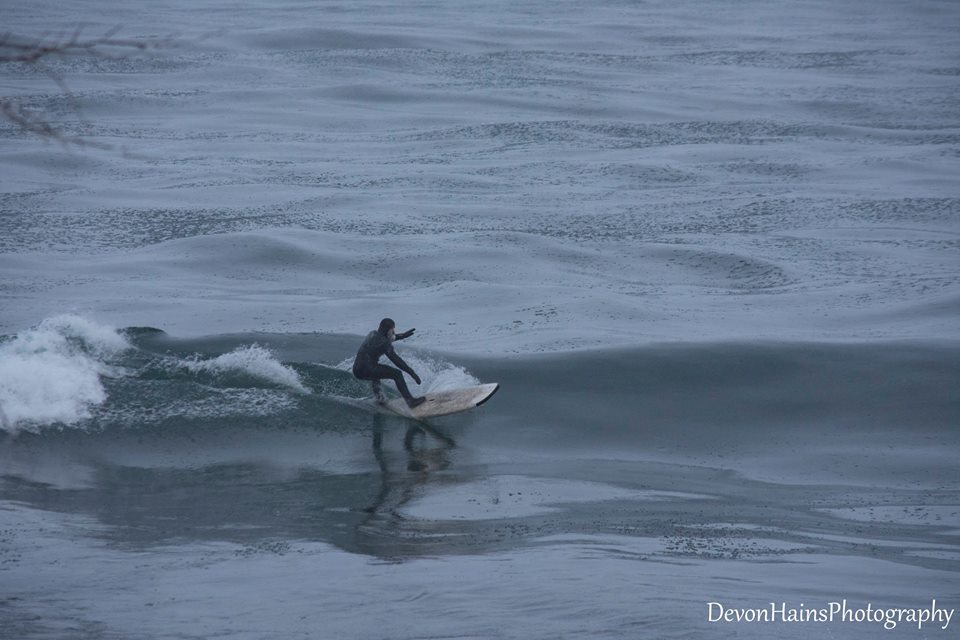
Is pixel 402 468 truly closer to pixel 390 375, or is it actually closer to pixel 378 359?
pixel 390 375

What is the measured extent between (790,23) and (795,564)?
55130mm

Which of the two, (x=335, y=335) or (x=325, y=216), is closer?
(x=335, y=335)

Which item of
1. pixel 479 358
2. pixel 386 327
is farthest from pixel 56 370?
pixel 479 358

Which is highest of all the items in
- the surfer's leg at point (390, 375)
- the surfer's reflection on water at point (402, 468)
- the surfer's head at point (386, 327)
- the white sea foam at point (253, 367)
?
the surfer's head at point (386, 327)

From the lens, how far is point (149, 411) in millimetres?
15914

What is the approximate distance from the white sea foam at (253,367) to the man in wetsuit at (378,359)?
5.12 ft

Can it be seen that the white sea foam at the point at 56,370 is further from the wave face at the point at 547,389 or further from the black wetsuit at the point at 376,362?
the black wetsuit at the point at 376,362

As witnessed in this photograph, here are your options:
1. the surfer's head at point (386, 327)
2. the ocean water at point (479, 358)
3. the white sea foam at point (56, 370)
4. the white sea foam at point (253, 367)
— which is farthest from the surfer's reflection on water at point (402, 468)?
the white sea foam at point (56, 370)

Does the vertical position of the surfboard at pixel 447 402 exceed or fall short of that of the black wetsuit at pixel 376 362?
it falls short

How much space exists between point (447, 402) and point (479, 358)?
7.64 feet

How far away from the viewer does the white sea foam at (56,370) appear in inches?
618

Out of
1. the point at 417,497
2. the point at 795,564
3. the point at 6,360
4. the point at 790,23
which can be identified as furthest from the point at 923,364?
the point at 790,23

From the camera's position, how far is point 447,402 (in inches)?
639

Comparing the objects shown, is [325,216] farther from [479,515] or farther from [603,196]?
[479,515]
